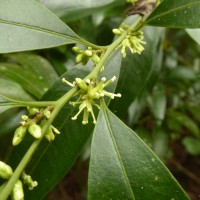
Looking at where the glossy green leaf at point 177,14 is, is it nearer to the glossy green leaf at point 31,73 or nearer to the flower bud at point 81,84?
the flower bud at point 81,84

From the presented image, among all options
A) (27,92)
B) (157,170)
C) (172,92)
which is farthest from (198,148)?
(157,170)

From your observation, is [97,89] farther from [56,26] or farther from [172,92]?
[172,92]

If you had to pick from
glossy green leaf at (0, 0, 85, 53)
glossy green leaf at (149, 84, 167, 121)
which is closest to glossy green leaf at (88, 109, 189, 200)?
glossy green leaf at (0, 0, 85, 53)

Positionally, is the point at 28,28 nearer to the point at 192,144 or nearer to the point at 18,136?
the point at 18,136

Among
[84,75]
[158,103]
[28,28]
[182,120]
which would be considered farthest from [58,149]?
[182,120]

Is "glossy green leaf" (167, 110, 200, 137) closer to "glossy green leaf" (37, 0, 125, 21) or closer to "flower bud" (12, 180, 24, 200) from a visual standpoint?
→ "glossy green leaf" (37, 0, 125, 21)

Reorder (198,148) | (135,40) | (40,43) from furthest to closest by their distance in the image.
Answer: (198,148) → (135,40) → (40,43)
